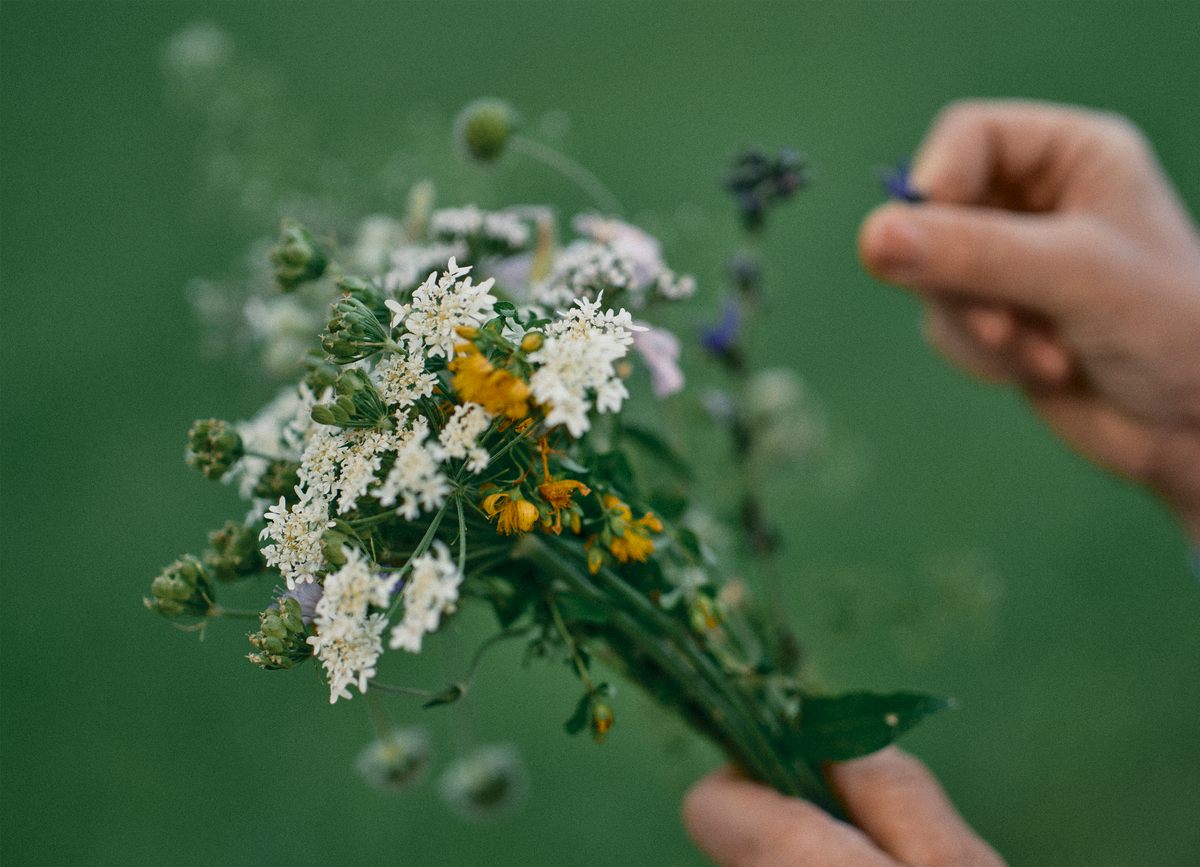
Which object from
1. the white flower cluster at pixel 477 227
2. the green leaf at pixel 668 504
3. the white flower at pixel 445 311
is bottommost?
the green leaf at pixel 668 504

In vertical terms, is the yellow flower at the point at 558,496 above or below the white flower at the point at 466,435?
below

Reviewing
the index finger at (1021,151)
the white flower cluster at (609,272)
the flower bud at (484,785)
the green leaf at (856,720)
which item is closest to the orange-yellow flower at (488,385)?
the white flower cluster at (609,272)

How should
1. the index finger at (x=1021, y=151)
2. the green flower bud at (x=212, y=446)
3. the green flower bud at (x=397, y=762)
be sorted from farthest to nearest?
the index finger at (x=1021, y=151)
the green flower bud at (x=397, y=762)
the green flower bud at (x=212, y=446)

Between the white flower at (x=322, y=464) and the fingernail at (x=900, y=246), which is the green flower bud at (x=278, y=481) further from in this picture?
the fingernail at (x=900, y=246)

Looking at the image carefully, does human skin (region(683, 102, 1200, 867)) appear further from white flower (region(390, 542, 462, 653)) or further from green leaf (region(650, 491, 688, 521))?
white flower (region(390, 542, 462, 653))

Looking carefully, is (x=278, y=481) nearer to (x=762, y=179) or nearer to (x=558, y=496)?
(x=558, y=496)

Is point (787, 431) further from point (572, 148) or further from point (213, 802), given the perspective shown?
point (572, 148)

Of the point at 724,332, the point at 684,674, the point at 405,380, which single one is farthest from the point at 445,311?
the point at 724,332
